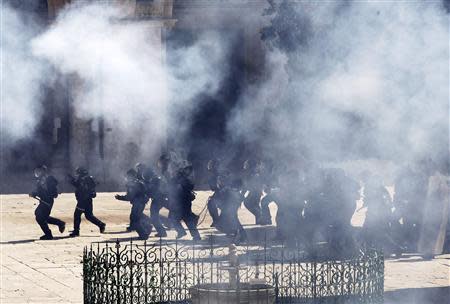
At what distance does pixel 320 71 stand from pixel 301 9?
152cm

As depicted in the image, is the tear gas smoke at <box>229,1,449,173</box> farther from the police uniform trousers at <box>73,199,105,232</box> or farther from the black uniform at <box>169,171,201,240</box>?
the police uniform trousers at <box>73,199,105,232</box>

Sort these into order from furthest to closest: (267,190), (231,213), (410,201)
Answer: (267,190), (231,213), (410,201)

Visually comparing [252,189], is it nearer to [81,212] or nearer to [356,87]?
[81,212]

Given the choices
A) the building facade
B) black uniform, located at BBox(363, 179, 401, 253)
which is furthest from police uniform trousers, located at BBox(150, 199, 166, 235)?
the building facade

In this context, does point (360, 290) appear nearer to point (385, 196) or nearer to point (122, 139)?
point (385, 196)

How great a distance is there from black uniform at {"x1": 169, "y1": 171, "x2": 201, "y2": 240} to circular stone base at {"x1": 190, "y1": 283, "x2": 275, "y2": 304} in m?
8.73

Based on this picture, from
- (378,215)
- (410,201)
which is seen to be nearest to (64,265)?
(378,215)

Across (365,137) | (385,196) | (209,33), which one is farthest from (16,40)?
(385,196)

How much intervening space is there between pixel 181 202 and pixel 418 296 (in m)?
6.64

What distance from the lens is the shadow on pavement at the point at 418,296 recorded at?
17.2 metres

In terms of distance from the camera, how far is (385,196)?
2214 cm

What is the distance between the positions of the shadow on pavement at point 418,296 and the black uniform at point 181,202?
5807 mm

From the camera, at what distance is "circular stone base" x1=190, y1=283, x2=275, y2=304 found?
1385cm

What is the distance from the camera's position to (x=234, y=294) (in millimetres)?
13844
